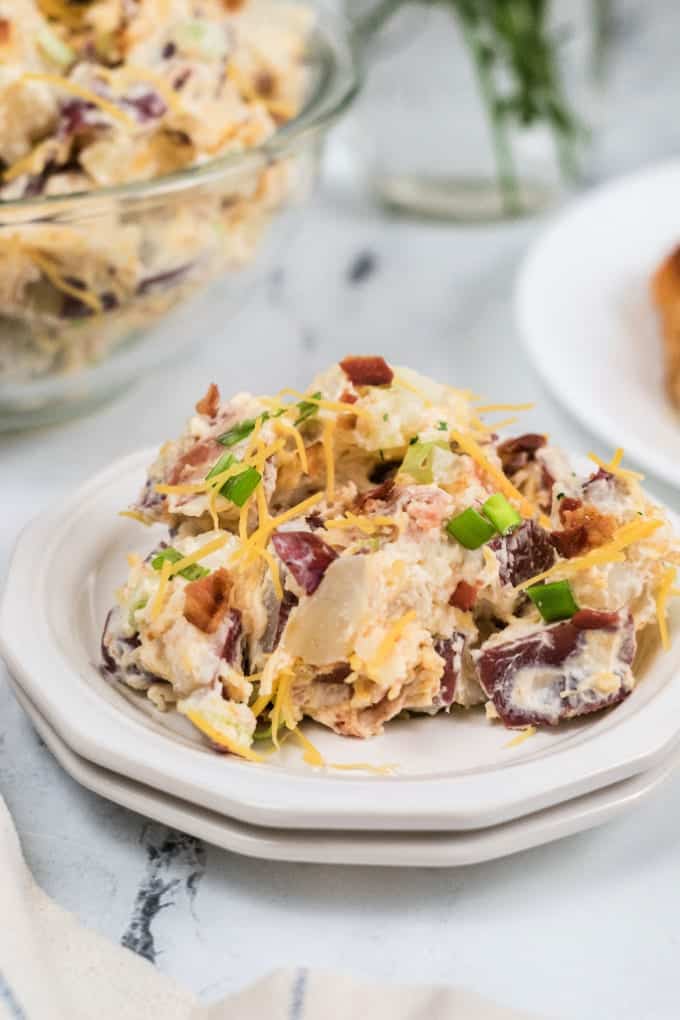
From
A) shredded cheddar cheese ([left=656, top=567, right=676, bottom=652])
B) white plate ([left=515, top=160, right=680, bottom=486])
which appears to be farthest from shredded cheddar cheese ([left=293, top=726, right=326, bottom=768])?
white plate ([left=515, top=160, right=680, bottom=486])

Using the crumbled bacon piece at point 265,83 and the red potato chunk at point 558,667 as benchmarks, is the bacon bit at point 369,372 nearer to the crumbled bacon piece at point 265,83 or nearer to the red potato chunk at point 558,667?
the red potato chunk at point 558,667

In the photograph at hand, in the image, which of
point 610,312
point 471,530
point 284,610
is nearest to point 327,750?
point 284,610

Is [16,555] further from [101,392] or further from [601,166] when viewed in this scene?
[601,166]

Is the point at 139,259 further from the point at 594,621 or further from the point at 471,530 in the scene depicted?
the point at 594,621

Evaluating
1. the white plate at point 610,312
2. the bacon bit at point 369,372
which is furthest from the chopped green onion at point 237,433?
the white plate at point 610,312

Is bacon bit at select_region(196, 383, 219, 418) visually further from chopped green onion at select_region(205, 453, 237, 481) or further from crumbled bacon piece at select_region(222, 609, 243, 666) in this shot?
crumbled bacon piece at select_region(222, 609, 243, 666)
